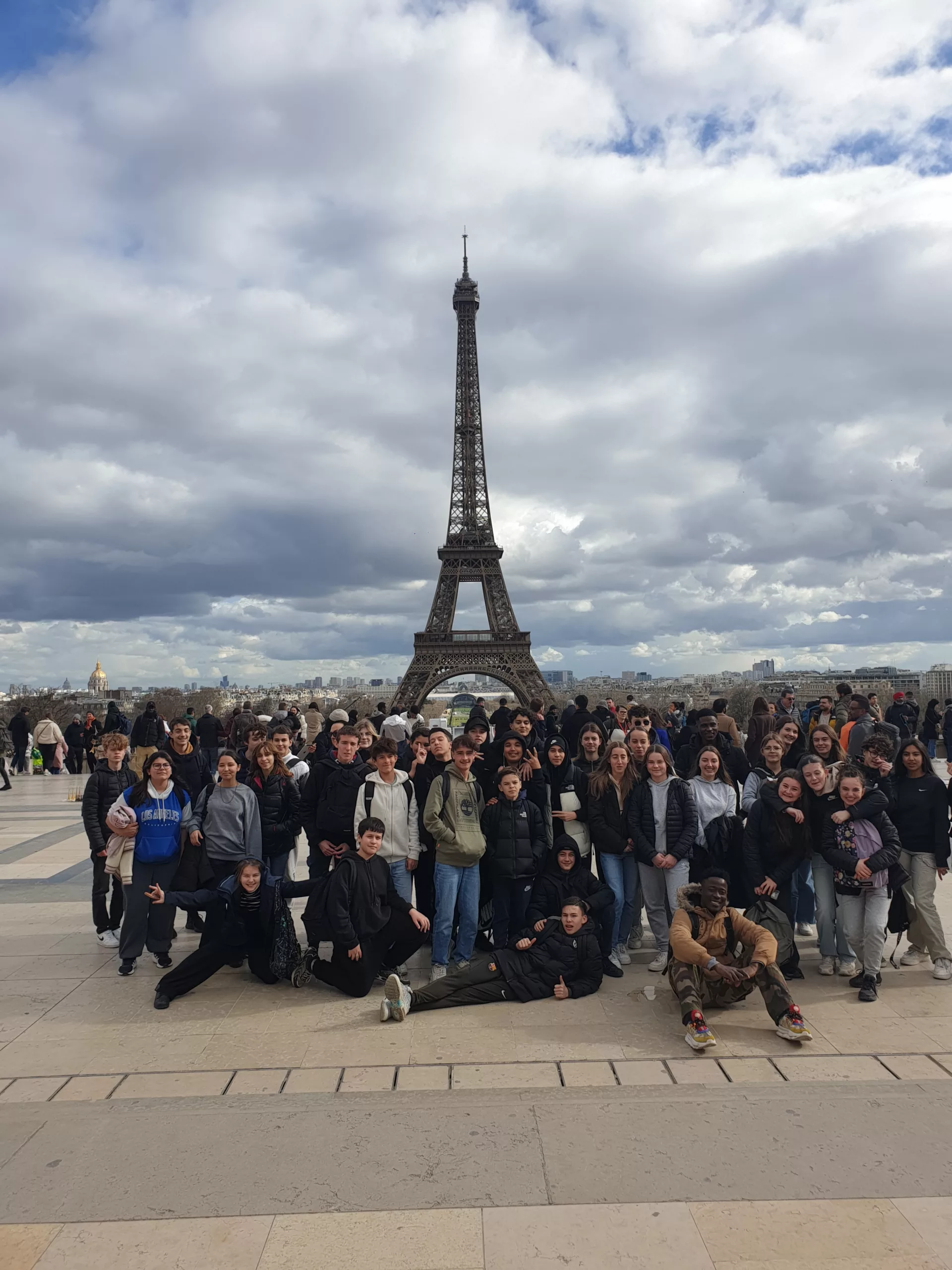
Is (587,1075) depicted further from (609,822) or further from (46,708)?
(46,708)

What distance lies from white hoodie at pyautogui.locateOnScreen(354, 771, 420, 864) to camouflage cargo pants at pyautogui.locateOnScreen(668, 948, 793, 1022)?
190 centimetres

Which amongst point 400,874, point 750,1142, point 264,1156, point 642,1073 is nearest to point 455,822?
point 400,874

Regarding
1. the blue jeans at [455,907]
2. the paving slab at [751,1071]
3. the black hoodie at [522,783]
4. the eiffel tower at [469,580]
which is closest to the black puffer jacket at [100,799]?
the blue jeans at [455,907]

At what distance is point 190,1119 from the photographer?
12.8 feet

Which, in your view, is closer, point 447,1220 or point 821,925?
point 447,1220

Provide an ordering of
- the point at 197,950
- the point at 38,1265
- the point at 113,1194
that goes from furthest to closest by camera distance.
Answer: the point at 197,950, the point at 113,1194, the point at 38,1265

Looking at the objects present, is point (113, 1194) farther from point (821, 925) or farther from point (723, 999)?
point (821, 925)

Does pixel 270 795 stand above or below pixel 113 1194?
above

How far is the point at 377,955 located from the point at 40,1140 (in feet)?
7.74

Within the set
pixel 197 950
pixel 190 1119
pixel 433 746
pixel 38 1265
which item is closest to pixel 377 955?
pixel 197 950

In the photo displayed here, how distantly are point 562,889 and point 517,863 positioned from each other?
349 millimetres

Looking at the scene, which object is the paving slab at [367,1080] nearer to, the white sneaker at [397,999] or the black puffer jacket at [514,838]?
the white sneaker at [397,999]

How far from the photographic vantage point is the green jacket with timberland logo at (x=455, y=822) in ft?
19.1

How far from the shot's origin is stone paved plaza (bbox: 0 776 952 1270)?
3.01 metres
